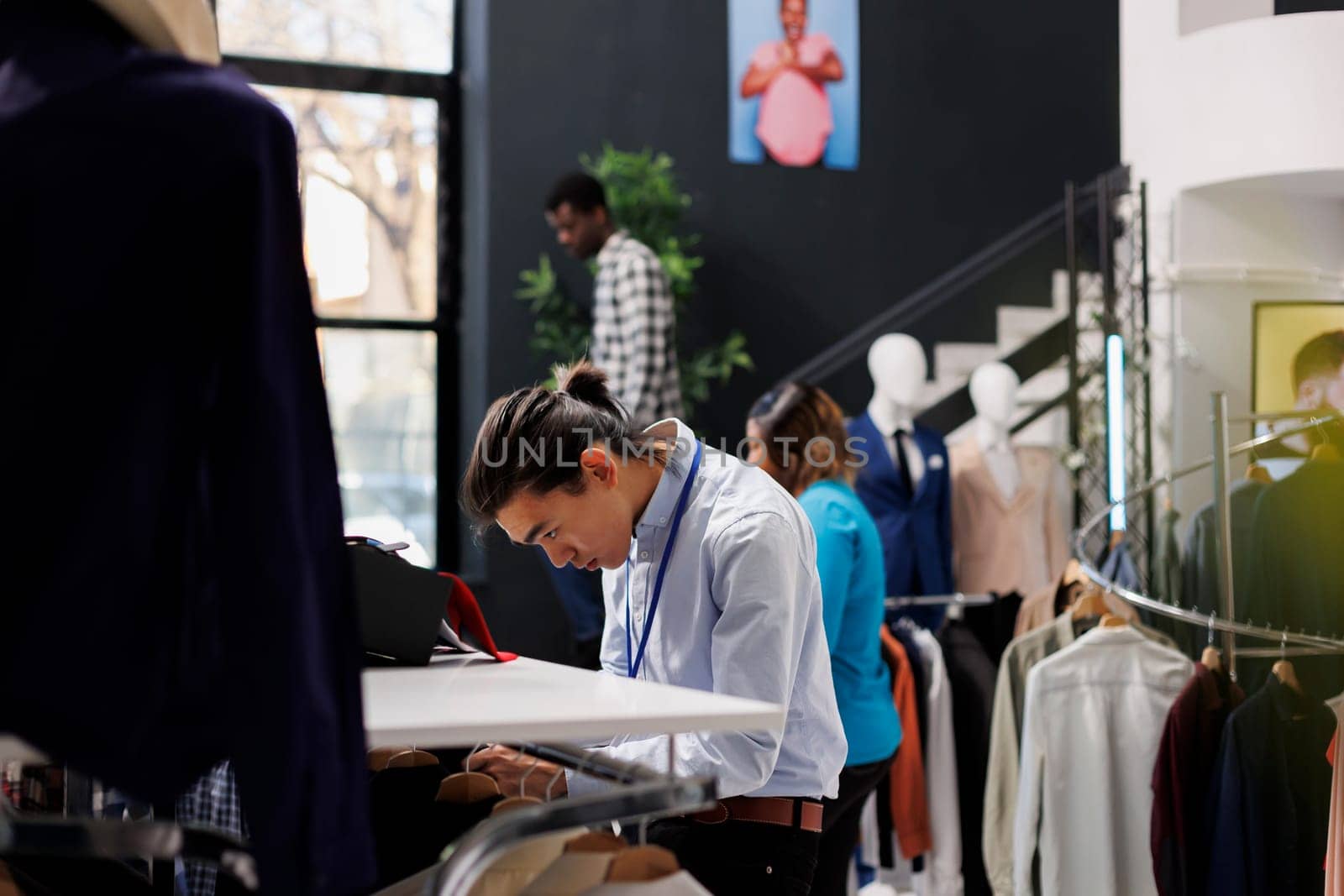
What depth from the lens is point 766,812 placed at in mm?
1991

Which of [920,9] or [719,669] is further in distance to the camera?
[920,9]

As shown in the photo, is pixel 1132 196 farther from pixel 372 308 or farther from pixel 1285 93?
pixel 372 308

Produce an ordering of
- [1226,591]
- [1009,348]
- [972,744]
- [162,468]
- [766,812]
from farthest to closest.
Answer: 1. [1009,348]
2. [972,744]
3. [1226,591]
4. [766,812]
5. [162,468]

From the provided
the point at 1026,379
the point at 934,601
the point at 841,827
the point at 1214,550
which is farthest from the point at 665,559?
the point at 1026,379

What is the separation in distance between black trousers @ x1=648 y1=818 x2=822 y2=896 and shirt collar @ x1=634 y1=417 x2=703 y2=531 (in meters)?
0.44

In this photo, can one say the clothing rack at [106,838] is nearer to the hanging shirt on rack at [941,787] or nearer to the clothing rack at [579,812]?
the clothing rack at [579,812]

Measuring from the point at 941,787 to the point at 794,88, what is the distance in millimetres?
3540

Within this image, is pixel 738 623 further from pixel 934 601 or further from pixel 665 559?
pixel 934 601

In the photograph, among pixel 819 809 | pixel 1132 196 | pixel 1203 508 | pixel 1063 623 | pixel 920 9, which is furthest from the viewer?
pixel 920 9

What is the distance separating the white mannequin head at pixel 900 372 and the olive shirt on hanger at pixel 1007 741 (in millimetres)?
1686

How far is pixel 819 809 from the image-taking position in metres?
2.04

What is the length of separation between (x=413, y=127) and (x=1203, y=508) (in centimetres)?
388

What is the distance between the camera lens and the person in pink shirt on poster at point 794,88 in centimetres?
640

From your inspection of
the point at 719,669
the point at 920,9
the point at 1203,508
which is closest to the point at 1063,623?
the point at 1203,508
